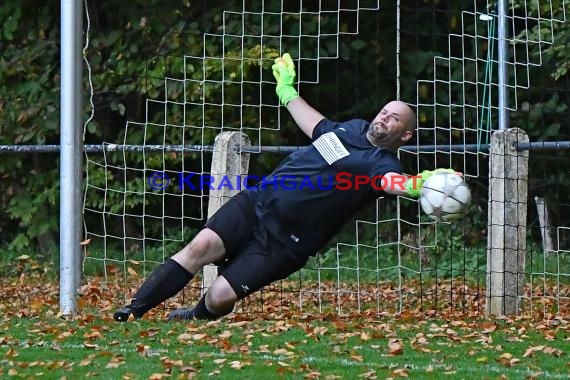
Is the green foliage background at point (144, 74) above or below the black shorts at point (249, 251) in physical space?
above

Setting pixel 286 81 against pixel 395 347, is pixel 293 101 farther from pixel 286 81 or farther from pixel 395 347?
pixel 395 347

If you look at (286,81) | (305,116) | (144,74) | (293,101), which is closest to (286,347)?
(305,116)

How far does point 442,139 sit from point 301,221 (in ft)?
22.9

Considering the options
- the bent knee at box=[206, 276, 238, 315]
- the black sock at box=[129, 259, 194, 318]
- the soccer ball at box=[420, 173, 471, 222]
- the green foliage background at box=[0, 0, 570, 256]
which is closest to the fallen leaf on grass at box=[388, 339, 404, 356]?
the soccer ball at box=[420, 173, 471, 222]

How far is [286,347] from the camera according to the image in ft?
23.0

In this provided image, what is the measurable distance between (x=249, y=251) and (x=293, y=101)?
1.12 m

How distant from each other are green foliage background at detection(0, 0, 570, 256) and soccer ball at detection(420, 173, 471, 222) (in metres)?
6.25

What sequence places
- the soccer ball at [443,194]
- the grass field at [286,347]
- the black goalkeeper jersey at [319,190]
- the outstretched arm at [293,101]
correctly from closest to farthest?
the grass field at [286,347], the soccer ball at [443,194], the black goalkeeper jersey at [319,190], the outstretched arm at [293,101]

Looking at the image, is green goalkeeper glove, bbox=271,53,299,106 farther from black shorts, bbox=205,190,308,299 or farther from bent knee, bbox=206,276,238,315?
bent knee, bbox=206,276,238,315

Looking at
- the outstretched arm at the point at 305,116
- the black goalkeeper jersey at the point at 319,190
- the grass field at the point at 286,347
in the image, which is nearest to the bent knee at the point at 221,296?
the grass field at the point at 286,347

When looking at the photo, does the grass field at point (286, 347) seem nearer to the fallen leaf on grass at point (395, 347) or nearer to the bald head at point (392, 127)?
the fallen leaf on grass at point (395, 347)

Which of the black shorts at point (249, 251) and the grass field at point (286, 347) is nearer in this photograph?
the grass field at point (286, 347)

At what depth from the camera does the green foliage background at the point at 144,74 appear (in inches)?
547

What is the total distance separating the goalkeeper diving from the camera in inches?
320
